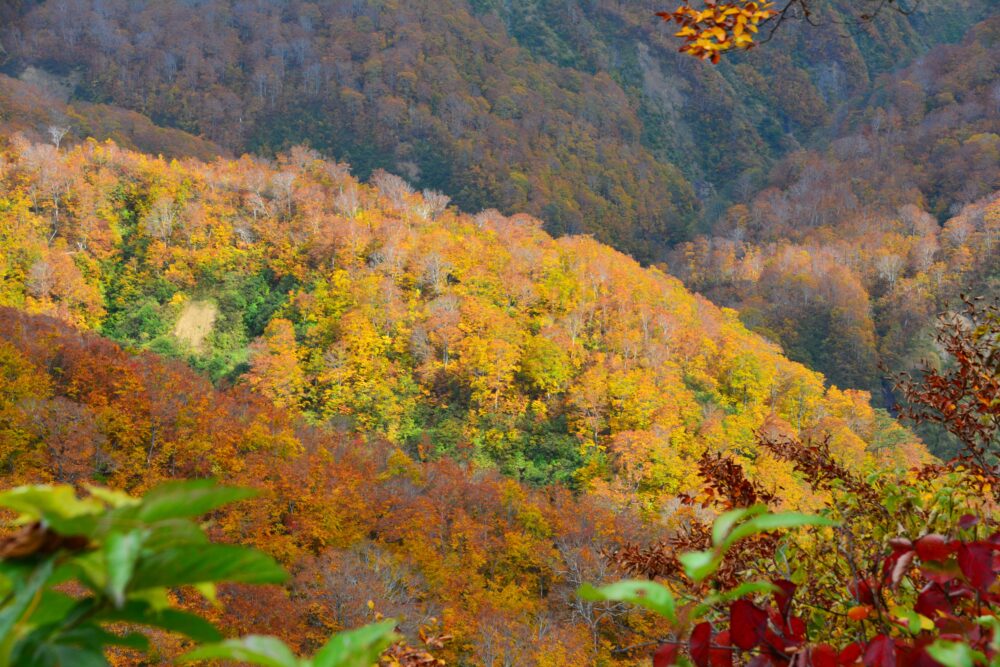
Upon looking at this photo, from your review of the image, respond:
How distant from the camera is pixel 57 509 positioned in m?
0.52

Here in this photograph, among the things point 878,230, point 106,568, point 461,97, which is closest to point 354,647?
point 106,568

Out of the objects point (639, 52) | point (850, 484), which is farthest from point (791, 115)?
point (850, 484)

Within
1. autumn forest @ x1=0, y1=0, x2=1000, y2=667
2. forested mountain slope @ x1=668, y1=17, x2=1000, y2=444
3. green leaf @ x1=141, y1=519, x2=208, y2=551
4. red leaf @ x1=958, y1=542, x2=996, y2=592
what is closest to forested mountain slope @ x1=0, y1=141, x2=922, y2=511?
autumn forest @ x1=0, y1=0, x2=1000, y2=667

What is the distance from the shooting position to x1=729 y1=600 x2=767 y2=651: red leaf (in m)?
0.94

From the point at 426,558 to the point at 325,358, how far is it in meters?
13.3

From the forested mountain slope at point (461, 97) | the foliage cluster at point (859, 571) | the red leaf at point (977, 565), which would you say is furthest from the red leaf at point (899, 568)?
the forested mountain slope at point (461, 97)

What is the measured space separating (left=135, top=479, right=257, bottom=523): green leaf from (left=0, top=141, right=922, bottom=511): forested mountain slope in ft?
77.3

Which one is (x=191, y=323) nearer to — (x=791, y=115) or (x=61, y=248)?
(x=61, y=248)

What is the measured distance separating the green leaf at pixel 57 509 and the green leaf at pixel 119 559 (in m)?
0.02

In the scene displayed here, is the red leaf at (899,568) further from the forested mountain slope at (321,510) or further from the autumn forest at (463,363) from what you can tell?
the forested mountain slope at (321,510)

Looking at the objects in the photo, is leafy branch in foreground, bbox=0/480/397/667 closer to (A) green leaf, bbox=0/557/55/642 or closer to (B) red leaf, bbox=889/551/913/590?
(A) green leaf, bbox=0/557/55/642

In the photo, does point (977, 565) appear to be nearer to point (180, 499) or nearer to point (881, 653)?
point (881, 653)

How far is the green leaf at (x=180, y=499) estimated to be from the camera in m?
0.53

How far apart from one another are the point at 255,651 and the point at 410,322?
31.0 metres
